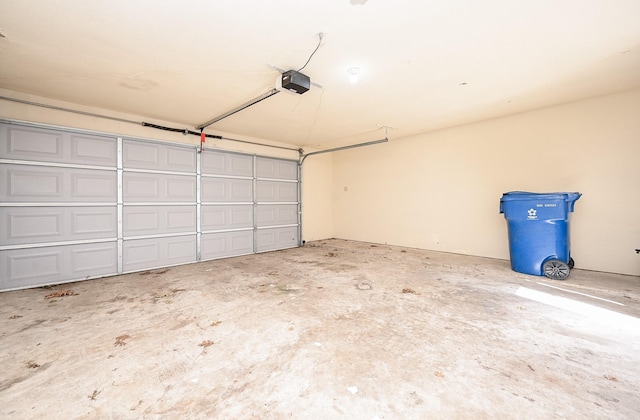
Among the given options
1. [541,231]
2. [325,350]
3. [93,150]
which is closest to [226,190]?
[93,150]

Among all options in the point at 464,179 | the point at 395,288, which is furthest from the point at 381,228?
the point at 395,288

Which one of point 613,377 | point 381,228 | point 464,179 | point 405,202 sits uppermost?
point 464,179

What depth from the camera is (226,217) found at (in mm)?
5520

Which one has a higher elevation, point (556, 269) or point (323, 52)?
point (323, 52)

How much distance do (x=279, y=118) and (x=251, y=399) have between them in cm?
422

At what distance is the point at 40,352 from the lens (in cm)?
202

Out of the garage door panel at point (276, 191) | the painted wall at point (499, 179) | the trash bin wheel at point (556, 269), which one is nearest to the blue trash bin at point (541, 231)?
the trash bin wheel at point (556, 269)

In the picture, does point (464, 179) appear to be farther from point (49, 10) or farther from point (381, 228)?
point (49, 10)

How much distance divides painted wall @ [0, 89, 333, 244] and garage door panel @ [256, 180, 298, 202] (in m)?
0.49

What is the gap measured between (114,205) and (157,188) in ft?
2.26

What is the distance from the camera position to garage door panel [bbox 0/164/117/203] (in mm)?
3455

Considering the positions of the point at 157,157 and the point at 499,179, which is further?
the point at 499,179

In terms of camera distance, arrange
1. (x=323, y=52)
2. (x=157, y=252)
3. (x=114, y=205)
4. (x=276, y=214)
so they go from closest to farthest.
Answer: (x=323, y=52) → (x=114, y=205) → (x=157, y=252) → (x=276, y=214)

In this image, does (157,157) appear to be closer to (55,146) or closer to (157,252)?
(55,146)
